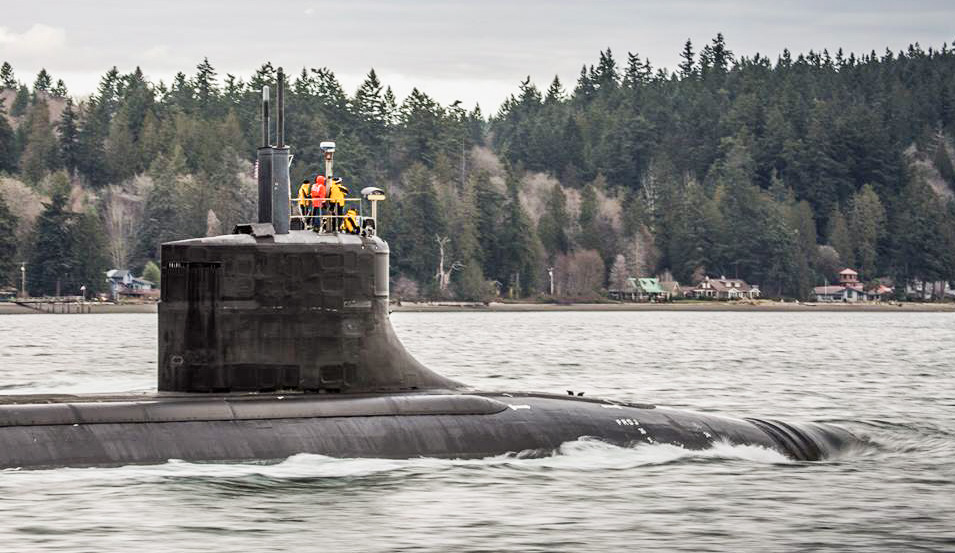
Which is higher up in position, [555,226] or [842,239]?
[555,226]

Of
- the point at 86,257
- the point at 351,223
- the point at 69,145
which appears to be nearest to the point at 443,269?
the point at 86,257

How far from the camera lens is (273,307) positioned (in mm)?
23031

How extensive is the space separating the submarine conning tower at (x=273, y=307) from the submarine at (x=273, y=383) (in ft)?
0.07

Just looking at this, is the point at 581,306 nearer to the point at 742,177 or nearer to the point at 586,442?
the point at 742,177

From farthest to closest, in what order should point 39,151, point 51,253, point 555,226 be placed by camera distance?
1. point 39,151
2. point 555,226
3. point 51,253

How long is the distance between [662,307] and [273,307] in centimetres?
15076

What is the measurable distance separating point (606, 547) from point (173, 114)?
183 meters

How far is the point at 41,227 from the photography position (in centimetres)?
13838

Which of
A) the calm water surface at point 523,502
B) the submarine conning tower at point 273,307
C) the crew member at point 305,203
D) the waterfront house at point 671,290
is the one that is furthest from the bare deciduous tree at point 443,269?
the submarine conning tower at point 273,307

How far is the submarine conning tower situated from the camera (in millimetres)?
22672

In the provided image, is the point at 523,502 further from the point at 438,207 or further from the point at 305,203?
the point at 438,207

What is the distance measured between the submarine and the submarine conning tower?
0.9 inches

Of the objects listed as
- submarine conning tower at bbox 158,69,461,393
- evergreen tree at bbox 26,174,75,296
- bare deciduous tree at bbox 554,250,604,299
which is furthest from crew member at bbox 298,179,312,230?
bare deciduous tree at bbox 554,250,604,299

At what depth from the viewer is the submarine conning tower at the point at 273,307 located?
2267cm
